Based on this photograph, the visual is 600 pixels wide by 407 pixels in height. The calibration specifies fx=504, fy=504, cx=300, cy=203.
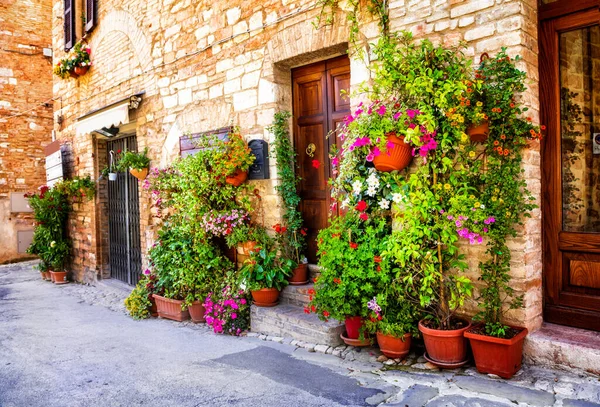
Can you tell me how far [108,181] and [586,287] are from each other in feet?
25.2

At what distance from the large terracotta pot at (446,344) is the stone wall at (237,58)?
1.36 ft

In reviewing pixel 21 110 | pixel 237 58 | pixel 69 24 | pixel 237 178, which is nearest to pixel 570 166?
pixel 237 178

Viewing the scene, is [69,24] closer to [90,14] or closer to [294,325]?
[90,14]

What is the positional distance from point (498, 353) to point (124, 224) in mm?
6707

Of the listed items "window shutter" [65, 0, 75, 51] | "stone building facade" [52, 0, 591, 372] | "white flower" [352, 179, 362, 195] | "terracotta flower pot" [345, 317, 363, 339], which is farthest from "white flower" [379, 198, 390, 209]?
"window shutter" [65, 0, 75, 51]

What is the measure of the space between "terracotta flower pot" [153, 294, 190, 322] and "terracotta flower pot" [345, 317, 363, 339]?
7.68 ft

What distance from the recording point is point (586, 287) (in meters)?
3.68

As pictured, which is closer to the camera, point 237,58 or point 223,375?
point 223,375

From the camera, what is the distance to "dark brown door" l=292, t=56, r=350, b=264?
5.12 metres

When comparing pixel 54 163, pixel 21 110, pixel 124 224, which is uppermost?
pixel 21 110

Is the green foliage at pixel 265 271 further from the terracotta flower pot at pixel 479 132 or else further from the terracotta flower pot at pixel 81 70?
the terracotta flower pot at pixel 81 70

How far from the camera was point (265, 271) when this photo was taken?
521cm

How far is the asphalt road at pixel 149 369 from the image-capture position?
11.7 feet

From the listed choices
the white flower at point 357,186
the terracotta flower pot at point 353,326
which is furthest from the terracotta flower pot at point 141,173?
the terracotta flower pot at point 353,326
